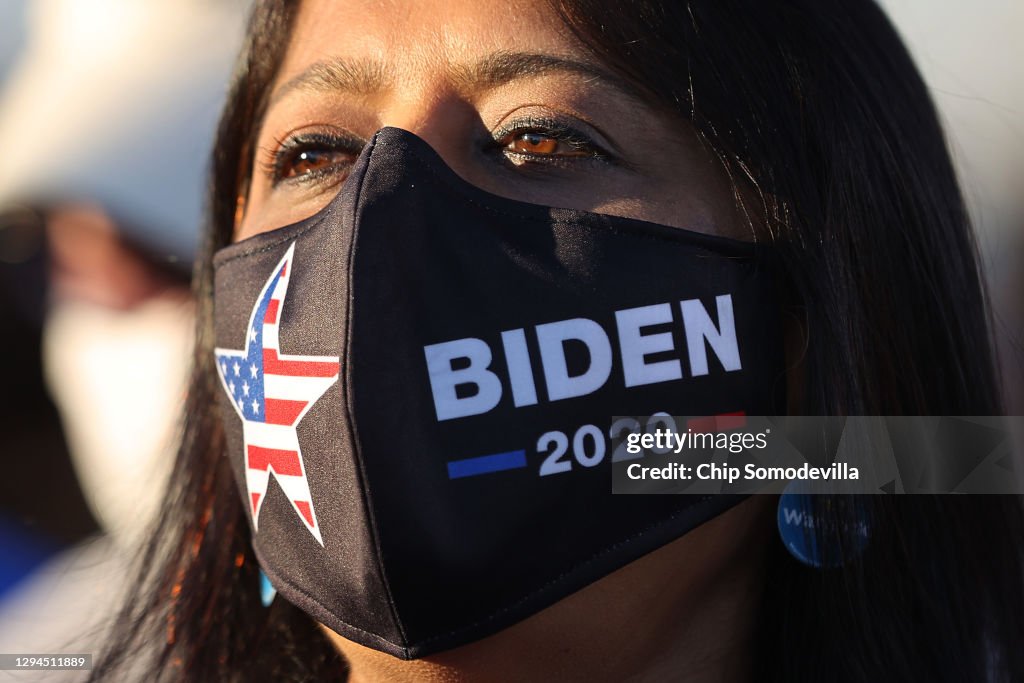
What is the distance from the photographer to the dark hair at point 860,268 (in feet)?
5.06

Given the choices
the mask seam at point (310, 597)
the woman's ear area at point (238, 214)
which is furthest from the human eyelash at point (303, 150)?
the mask seam at point (310, 597)

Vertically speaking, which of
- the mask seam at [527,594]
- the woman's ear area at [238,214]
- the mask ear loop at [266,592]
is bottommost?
the mask ear loop at [266,592]

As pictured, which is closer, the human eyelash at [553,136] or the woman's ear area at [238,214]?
the human eyelash at [553,136]

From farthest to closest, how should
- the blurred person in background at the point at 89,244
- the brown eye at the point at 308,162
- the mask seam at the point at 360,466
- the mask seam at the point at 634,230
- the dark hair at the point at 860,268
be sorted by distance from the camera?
the blurred person in background at the point at 89,244
the brown eye at the point at 308,162
the dark hair at the point at 860,268
the mask seam at the point at 634,230
the mask seam at the point at 360,466

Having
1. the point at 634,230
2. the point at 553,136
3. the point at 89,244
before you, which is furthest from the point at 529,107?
the point at 89,244

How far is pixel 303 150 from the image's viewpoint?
1.72 meters

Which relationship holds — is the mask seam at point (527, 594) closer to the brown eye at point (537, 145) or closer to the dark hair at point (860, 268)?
the dark hair at point (860, 268)

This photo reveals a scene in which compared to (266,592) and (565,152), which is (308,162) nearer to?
(565,152)

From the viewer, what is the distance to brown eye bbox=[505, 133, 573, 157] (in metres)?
1.51

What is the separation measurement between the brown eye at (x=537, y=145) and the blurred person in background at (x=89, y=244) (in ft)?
5.30

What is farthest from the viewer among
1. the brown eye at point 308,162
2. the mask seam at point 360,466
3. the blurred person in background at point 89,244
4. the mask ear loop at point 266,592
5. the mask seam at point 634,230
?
the blurred person in background at point 89,244

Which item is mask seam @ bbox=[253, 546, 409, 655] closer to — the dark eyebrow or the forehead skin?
the forehead skin

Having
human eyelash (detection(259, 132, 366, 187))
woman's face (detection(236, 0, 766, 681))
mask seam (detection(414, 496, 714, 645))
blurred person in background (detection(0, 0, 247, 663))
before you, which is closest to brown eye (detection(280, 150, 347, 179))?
human eyelash (detection(259, 132, 366, 187))

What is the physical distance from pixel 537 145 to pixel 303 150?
44 cm
